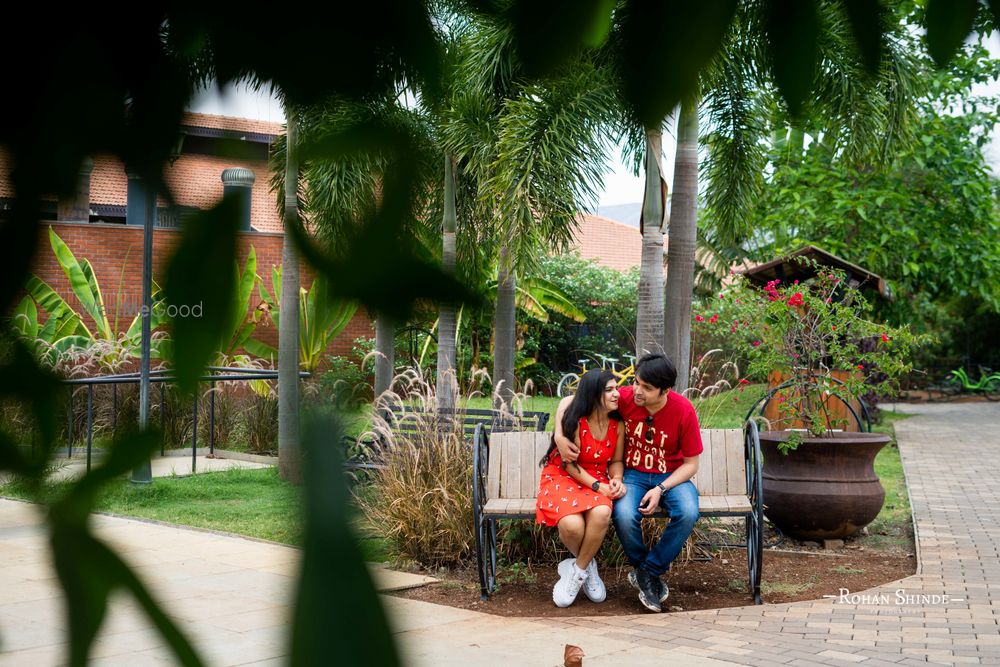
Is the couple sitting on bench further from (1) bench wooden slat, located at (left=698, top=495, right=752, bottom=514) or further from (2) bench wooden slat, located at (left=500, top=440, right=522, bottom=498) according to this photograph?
(2) bench wooden slat, located at (left=500, top=440, right=522, bottom=498)

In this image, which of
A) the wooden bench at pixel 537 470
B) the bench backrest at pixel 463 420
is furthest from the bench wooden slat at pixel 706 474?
the bench backrest at pixel 463 420

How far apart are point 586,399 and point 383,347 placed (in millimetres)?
5195

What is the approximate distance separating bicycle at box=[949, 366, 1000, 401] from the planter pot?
2062cm

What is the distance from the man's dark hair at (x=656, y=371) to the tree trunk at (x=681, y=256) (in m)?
2.33

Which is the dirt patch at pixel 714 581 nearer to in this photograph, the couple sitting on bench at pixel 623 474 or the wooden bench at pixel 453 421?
the couple sitting on bench at pixel 623 474

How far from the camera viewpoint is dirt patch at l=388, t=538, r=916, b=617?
18.4 ft

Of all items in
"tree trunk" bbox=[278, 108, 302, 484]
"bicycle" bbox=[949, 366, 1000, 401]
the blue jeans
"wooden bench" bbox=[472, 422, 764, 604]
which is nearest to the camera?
"tree trunk" bbox=[278, 108, 302, 484]

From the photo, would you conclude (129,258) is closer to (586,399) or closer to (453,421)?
(586,399)

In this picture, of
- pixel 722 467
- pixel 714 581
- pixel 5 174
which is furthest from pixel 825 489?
pixel 5 174

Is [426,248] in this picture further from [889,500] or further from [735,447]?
[889,500]

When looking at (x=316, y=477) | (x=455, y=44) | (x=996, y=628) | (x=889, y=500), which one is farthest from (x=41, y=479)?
(x=889, y=500)

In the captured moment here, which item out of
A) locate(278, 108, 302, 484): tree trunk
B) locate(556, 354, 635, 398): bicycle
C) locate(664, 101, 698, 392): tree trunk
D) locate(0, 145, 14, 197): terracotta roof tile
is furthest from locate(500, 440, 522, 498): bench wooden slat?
locate(0, 145, 14, 197): terracotta roof tile

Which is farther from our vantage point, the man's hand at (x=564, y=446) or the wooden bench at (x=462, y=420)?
the wooden bench at (x=462, y=420)

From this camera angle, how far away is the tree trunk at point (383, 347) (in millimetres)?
641
